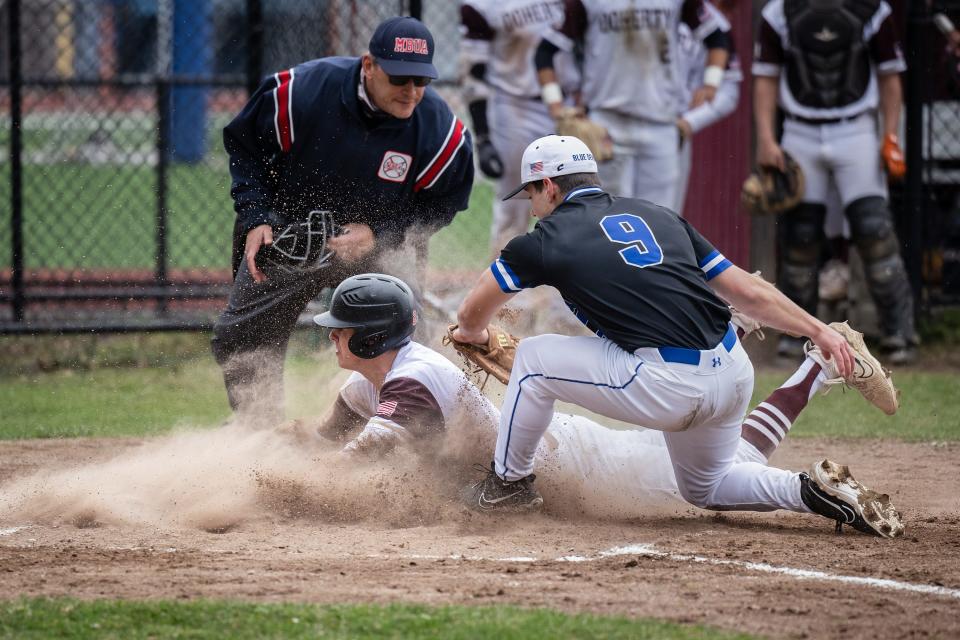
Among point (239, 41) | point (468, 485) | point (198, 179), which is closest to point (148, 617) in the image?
point (468, 485)

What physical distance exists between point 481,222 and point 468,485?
994 centimetres

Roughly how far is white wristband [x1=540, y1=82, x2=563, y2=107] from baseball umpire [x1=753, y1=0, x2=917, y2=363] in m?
1.61

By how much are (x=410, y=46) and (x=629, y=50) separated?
378cm

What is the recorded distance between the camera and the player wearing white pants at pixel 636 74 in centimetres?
974

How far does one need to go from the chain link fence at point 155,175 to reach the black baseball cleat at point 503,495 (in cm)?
479

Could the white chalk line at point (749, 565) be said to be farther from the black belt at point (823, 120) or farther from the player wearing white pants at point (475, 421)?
the black belt at point (823, 120)

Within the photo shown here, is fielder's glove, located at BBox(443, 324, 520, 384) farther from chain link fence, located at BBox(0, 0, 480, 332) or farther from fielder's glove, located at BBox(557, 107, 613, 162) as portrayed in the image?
chain link fence, located at BBox(0, 0, 480, 332)

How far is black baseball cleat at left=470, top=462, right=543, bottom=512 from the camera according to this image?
5371 millimetres

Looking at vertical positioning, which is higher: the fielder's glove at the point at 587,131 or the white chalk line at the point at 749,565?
the fielder's glove at the point at 587,131

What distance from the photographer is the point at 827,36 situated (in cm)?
985

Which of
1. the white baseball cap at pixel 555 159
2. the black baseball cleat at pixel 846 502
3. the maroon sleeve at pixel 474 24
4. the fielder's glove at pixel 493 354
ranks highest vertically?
the maroon sleeve at pixel 474 24

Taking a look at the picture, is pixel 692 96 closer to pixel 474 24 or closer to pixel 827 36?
pixel 827 36

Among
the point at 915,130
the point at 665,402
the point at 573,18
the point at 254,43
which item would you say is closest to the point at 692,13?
the point at 573,18

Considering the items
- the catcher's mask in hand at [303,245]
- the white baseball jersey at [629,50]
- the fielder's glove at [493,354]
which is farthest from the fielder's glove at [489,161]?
the fielder's glove at [493,354]
